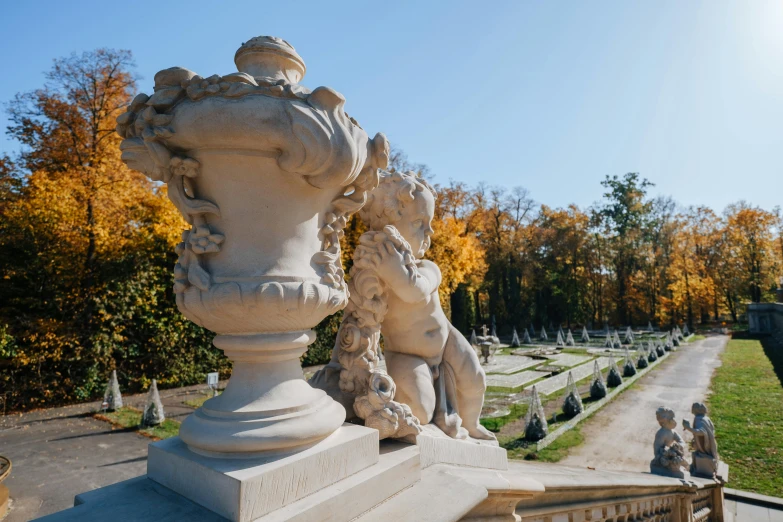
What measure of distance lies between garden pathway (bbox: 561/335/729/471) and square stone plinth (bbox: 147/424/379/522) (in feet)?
22.0

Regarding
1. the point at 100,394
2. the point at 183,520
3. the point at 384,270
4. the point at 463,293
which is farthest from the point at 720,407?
the point at 463,293

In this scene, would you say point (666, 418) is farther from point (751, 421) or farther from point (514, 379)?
point (514, 379)

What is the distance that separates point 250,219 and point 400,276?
922 mm

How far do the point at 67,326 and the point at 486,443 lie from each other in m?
11.3

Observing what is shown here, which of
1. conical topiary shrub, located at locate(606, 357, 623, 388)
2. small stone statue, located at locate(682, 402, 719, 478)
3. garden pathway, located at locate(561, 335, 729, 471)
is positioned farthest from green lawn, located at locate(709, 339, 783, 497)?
conical topiary shrub, located at locate(606, 357, 623, 388)

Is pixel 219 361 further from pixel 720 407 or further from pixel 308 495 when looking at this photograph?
pixel 720 407

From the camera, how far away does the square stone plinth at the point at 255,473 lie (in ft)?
4.49

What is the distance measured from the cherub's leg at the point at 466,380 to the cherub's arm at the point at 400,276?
468mm

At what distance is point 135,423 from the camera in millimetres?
8500

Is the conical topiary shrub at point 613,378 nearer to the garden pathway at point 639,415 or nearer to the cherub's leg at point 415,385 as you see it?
the garden pathway at point 639,415

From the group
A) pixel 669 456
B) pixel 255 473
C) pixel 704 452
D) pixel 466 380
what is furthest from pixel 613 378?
pixel 255 473

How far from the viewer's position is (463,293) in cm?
2838

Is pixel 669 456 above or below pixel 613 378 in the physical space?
above

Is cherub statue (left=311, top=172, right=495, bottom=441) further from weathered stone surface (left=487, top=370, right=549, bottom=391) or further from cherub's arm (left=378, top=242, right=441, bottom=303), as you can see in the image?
weathered stone surface (left=487, top=370, right=549, bottom=391)
